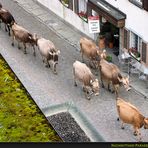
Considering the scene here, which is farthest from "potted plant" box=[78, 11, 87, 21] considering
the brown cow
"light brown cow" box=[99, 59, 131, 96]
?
"light brown cow" box=[99, 59, 131, 96]

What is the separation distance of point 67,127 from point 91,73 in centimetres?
1023

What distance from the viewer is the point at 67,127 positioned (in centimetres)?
1594

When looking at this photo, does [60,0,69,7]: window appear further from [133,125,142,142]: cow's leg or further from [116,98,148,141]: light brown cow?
[133,125,142,142]: cow's leg

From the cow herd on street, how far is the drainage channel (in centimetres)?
549

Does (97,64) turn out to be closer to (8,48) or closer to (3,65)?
(8,48)

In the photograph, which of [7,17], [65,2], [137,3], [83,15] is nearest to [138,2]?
[137,3]

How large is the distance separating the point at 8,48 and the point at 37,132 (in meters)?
19.2

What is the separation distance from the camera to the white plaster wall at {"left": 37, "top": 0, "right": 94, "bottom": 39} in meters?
32.6

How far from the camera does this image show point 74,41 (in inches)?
1267

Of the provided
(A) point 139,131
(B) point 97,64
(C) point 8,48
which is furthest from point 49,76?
(A) point 139,131

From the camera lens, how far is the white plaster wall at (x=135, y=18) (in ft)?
86.5

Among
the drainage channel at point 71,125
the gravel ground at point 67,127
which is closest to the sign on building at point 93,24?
the drainage channel at point 71,125

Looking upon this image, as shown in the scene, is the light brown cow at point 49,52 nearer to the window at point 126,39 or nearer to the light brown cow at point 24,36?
the light brown cow at point 24,36

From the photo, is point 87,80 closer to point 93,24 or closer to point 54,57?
point 54,57
